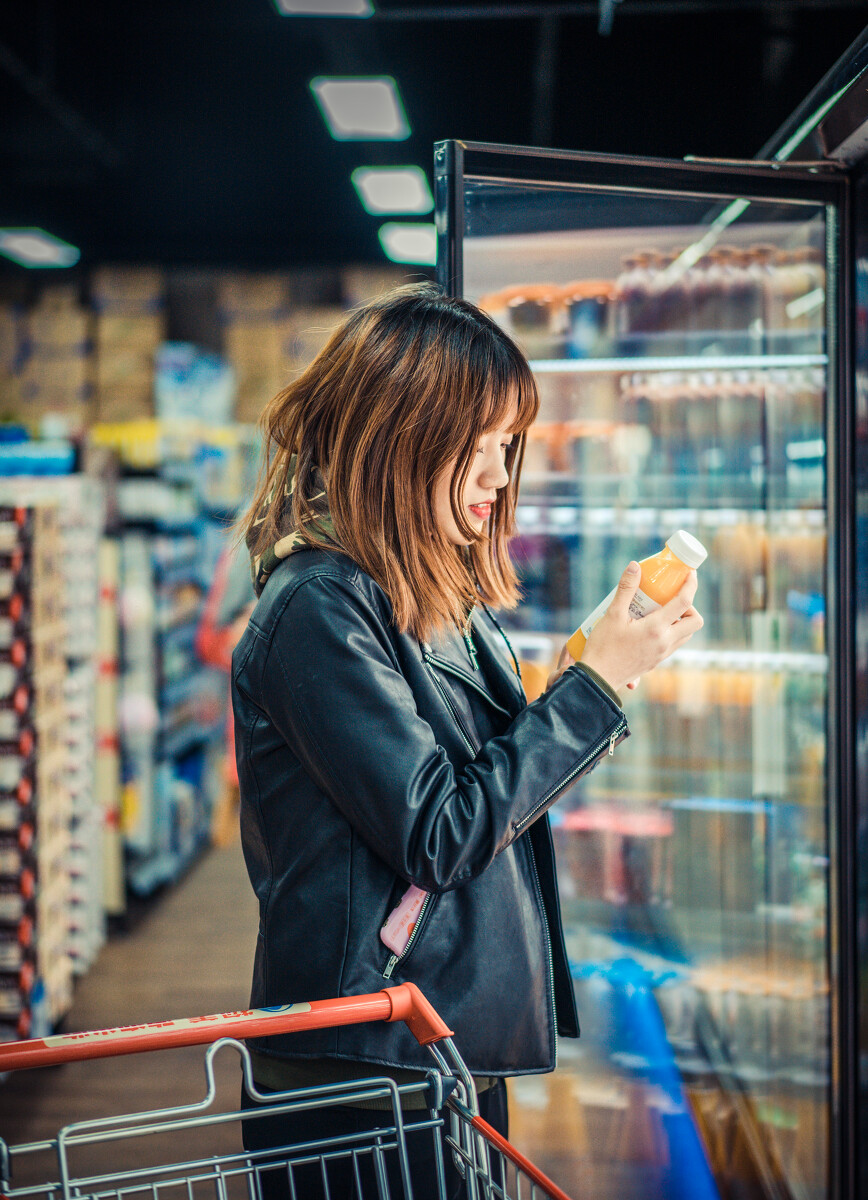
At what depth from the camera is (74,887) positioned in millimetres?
3717

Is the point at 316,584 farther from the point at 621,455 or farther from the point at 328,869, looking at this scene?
the point at 621,455

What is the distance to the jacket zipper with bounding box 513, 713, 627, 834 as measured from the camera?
1128 millimetres

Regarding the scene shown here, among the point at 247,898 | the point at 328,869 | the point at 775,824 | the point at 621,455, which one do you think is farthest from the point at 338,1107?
the point at 247,898

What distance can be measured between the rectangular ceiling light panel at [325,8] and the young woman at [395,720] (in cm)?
310

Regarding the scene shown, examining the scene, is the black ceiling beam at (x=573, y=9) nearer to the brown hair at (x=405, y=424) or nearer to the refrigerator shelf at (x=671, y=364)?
the refrigerator shelf at (x=671, y=364)

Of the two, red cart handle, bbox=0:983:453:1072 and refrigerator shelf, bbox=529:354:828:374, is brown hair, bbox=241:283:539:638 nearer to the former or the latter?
red cart handle, bbox=0:983:453:1072

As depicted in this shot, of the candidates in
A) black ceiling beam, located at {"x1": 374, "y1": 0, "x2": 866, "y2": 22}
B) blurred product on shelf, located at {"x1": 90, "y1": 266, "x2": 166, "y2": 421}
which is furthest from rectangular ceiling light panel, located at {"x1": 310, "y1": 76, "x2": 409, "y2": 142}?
blurred product on shelf, located at {"x1": 90, "y1": 266, "x2": 166, "y2": 421}

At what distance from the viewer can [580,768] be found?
115 cm

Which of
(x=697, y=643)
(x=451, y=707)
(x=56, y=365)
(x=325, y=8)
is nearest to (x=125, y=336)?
(x=56, y=365)

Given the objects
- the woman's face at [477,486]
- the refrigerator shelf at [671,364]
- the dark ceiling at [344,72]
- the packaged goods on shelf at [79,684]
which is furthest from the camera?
the dark ceiling at [344,72]

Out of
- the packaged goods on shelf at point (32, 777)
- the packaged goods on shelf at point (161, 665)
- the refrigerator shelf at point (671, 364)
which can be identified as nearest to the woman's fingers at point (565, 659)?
the refrigerator shelf at point (671, 364)

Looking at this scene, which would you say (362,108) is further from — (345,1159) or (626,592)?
(345,1159)

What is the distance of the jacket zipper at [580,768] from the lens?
113 centimetres

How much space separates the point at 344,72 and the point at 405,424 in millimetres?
3846
